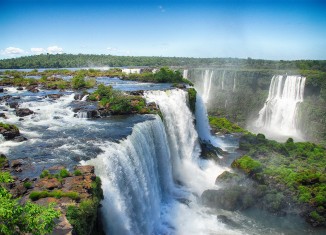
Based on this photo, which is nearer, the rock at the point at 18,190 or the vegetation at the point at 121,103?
the rock at the point at 18,190

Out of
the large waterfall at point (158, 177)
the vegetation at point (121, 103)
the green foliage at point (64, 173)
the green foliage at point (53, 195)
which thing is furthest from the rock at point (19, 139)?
the vegetation at point (121, 103)

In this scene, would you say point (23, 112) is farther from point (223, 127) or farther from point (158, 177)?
point (223, 127)

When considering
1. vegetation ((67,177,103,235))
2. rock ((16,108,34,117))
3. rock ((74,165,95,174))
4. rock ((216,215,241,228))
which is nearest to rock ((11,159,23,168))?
rock ((74,165,95,174))

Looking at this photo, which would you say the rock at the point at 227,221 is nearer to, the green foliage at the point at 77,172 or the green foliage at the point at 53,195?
the green foliage at the point at 77,172

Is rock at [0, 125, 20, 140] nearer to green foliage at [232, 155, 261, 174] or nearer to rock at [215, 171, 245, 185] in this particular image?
rock at [215, 171, 245, 185]

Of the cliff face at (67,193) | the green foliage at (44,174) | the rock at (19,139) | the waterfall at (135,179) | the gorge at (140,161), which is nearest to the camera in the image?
the cliff face at (67,193)
